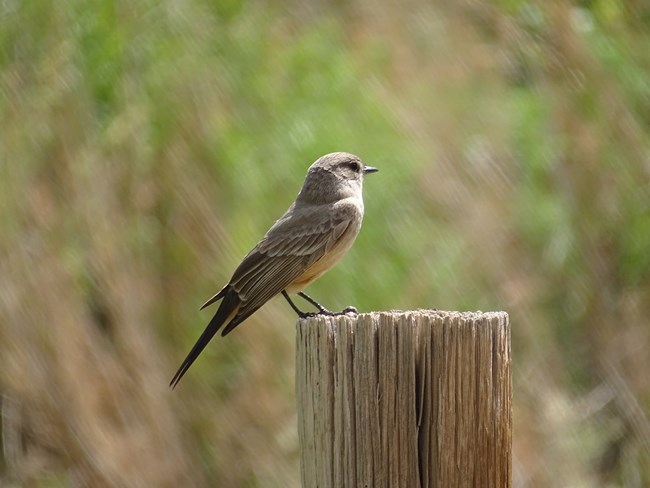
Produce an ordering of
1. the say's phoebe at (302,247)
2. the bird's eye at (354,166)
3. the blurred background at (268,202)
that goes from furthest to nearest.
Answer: the blurred background at (268,202) → the bird's eye at (354,166) → the say's phoebe at (302,247)

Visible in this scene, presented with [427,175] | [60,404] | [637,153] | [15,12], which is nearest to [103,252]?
[60,404]

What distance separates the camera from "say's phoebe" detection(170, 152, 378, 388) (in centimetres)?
533

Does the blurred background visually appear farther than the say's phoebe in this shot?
Yes

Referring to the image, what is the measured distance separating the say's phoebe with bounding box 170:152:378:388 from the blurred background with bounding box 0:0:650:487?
4.64 ft

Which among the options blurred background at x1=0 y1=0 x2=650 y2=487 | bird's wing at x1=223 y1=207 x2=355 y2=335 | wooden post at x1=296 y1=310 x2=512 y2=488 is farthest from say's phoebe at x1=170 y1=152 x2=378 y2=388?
wooden post at x1=296 y1=310 x2=512 y2=488

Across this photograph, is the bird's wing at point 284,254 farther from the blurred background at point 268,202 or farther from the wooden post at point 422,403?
the wooden post at point 422,403

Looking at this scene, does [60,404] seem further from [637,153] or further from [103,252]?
[637,153]

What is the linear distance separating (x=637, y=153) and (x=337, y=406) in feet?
17.5

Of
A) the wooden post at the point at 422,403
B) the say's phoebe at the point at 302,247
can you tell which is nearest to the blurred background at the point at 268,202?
the say's phoebe at the point at 302,247

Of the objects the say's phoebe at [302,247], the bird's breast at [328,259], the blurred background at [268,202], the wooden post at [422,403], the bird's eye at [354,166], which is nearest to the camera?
the wooden post at [422,403]

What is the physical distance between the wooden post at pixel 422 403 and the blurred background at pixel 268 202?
14.5 ft

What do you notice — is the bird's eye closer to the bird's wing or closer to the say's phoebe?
the say's phoebe

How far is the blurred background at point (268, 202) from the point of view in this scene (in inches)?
290

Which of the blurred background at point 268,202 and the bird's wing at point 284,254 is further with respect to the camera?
the blurred background at point 268,202
